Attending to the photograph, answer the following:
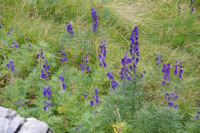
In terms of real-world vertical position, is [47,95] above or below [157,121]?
above

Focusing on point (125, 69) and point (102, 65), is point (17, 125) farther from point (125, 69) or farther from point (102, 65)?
point (102, 65)

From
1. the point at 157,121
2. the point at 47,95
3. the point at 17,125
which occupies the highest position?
the point at 17,125

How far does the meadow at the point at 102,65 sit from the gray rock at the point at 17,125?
57 cm

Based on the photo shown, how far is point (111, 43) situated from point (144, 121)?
231cm

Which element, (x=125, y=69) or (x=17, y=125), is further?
(x=125, y=69)

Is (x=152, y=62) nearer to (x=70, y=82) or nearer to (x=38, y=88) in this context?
(x=70, y=82)

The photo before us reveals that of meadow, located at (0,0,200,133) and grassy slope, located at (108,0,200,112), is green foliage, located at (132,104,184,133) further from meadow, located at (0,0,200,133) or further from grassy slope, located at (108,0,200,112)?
grassy slope, located at (108,0,200,112)

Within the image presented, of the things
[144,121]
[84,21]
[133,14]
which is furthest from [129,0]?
[144,121]

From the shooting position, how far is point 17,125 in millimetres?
1995

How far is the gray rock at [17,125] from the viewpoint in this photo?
1.96 m

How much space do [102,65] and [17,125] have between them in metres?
1.89

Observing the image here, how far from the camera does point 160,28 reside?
17.7ft

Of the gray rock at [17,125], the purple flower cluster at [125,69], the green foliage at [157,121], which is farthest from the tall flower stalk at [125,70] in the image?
the gray rock at [17,125]

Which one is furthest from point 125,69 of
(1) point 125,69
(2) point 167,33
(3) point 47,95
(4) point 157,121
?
(2) point 167,33
